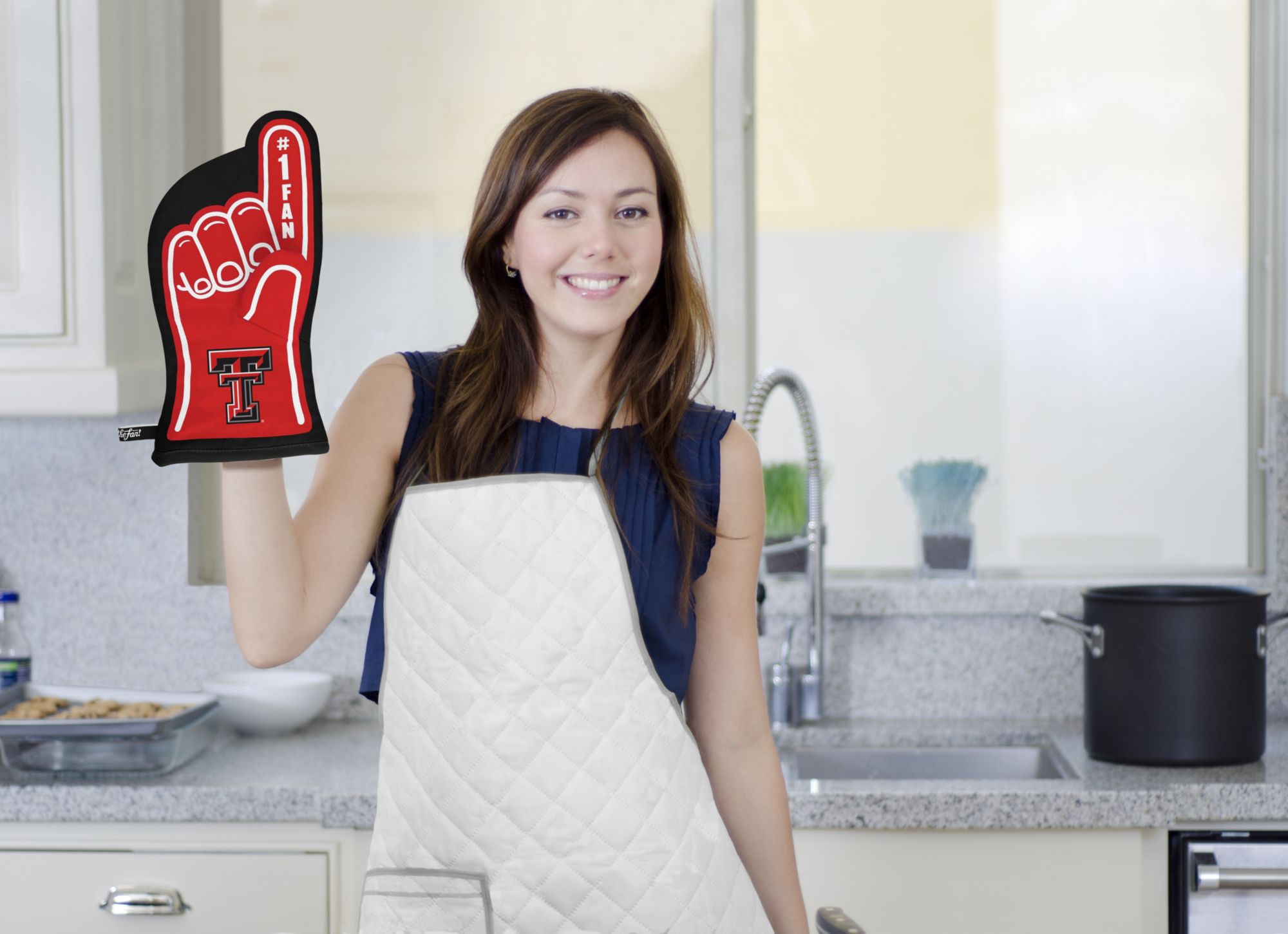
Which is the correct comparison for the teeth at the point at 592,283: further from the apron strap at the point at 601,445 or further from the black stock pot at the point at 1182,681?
the black stock pot at the point at 1182,681

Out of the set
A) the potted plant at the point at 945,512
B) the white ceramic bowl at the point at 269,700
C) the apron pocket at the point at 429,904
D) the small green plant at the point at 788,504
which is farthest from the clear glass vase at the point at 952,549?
the apron pocket at the point at 429,904

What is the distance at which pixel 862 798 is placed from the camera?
1.64 meters

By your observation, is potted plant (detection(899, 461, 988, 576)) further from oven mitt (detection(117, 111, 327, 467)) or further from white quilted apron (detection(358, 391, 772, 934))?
oven mitt (detection(117, 111, 327, 467))

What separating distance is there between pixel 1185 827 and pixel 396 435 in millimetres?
1140

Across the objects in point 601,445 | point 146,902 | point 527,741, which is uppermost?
point 601,445

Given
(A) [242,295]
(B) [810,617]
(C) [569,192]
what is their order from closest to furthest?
1. (A) [242,295]
2. (C) [569,192]
3. (B) [810,617]

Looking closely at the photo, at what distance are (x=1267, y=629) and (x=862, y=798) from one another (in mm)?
643

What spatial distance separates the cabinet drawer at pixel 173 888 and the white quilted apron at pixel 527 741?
28.2 inches

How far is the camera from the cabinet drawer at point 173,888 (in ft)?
5.47

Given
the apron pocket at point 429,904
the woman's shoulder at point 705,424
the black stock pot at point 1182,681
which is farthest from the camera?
the black stock pot at point 1182,681

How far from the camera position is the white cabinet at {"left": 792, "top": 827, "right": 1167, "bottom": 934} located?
164cm

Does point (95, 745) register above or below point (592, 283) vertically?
Result: below

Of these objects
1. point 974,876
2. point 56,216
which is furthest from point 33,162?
point 974,876

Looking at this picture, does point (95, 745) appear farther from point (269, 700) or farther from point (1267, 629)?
point (1267, 629)
